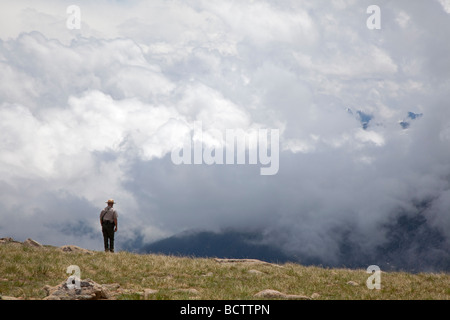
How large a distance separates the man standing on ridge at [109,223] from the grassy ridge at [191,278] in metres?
4.00

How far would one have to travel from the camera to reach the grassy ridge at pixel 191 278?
1861 centimetres

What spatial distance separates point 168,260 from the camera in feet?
85.0

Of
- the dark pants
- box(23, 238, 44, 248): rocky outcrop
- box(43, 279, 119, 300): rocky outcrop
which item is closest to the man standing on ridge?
the dark pants

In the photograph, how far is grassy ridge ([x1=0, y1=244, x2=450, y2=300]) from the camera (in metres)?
18.6

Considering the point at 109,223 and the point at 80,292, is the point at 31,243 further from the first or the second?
the point at 80,292

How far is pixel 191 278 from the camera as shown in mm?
22156

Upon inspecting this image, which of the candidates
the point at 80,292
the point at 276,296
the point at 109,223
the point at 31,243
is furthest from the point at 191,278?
the point at 31,243

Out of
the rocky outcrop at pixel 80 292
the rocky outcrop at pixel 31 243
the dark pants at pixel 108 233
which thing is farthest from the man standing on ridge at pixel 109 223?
the rocky outcrop at pixel 80 292

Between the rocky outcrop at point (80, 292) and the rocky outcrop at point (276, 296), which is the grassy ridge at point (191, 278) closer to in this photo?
the rocky outcrop at point (276, 296)
